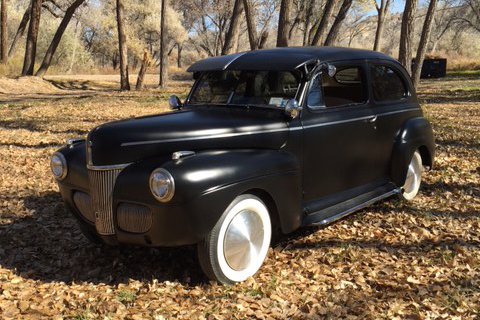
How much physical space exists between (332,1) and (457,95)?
7.12m

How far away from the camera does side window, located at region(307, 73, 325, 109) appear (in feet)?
14.4

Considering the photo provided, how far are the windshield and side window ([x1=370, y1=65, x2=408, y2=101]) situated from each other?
122 cm

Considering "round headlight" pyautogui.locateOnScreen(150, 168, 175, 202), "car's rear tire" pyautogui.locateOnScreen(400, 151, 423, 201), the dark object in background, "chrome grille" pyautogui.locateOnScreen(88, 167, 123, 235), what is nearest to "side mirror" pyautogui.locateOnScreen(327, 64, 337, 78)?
"car's rear tire" pyautogui.locateOnScreen(400, 151, 423, 201)

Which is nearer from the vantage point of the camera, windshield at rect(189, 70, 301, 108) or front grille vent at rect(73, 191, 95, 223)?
front grille vent at rect(73, 191, 95, 223)

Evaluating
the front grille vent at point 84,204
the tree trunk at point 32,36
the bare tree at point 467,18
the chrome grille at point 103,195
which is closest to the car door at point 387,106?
the chrome grille at point 103,195

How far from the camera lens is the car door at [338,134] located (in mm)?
4340

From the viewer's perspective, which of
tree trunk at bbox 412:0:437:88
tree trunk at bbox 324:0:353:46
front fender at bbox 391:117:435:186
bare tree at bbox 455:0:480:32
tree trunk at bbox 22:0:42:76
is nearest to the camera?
front fender at bbox 391:117:435:186

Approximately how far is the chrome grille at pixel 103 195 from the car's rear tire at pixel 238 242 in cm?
74

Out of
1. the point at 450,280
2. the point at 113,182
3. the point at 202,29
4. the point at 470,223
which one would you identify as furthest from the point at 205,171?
the point at 202,29

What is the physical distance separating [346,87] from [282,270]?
6.82 feet

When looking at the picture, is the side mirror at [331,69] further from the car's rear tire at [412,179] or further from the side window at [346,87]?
the car's rear tire at [412,179]

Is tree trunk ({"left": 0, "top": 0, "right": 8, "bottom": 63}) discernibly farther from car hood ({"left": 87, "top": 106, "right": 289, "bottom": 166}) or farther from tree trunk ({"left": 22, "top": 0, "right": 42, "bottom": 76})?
car hood ({"left": 87, "top": 106, "right": 289, "bottom": 166})

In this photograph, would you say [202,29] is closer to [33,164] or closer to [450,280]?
[33,164]

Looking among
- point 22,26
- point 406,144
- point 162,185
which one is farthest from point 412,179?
point 22,26
